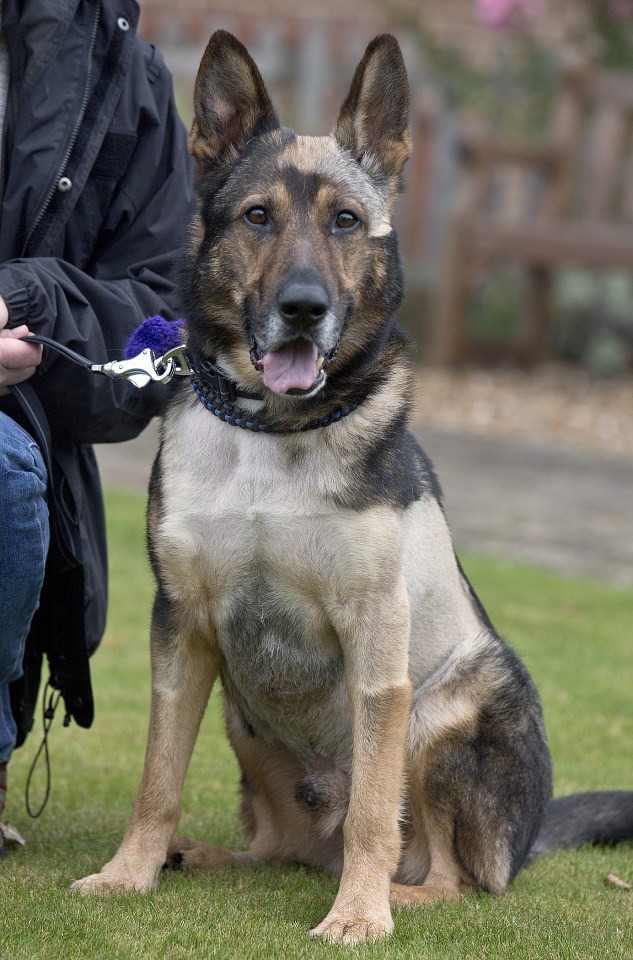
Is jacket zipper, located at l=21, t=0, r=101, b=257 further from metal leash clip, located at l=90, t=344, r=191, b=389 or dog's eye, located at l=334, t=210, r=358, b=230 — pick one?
dog's eye, located at l=334, t=210, r=358, b=230

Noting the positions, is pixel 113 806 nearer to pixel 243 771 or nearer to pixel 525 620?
pixel 243 771

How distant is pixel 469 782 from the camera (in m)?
3.34

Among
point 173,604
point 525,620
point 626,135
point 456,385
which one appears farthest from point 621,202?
point 173,604

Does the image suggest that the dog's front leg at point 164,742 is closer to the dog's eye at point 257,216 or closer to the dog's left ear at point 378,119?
the dog's eye at point 257,216

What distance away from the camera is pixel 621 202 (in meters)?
11.4

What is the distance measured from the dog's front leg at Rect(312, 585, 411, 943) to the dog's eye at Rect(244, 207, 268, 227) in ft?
3.07

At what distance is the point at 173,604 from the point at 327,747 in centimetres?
59

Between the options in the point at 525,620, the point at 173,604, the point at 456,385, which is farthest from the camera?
the point at 456,385

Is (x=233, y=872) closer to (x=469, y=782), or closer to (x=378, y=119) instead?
(x=469, y=782)

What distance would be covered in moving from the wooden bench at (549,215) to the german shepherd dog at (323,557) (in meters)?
7.48

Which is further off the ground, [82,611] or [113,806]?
[82,611]

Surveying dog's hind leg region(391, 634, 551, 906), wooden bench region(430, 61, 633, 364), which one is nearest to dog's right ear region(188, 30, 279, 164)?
dog's hind leg region(391, 634, 551, 906)

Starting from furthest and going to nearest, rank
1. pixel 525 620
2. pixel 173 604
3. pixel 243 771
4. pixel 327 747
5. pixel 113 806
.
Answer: pixel 525 620 → pixel 113 806 → pixel 243 771 → pixel 327 747 → pixel 173 604

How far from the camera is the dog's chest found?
3.06m
